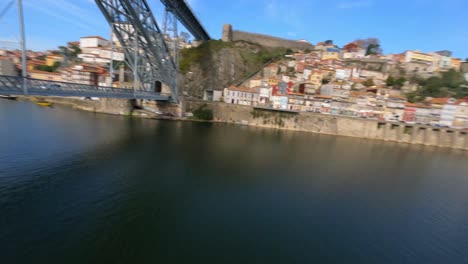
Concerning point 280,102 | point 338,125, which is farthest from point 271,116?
point 338,125

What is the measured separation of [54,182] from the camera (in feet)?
25.7

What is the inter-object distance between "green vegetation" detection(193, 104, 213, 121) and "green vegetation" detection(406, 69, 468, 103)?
29.5 m

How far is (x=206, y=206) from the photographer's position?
7.44 metres

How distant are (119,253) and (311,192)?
7191mm

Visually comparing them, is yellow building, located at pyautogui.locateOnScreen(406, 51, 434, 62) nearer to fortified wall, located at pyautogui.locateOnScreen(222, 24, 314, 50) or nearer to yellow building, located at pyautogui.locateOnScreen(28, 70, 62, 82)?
fortified wall, located at pyautogui.locateOnScreen(222, 24, 314, 50)

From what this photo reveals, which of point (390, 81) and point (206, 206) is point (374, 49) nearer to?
point (390, 81)

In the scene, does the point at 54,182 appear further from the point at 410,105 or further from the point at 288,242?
the point at 410,105

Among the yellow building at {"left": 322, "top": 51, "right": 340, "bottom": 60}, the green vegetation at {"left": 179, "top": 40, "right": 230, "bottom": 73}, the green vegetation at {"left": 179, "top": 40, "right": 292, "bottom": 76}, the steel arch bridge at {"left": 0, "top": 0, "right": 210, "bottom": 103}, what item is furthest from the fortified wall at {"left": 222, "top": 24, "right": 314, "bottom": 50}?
the steel arch bridge at {"left": 0, "top": 0, "right": 210, "bottom": 103}

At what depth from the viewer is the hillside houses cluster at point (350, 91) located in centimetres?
2852

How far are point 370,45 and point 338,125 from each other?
1621 inches

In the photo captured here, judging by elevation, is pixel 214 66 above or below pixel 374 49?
below

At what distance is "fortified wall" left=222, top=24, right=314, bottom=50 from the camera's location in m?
44.0

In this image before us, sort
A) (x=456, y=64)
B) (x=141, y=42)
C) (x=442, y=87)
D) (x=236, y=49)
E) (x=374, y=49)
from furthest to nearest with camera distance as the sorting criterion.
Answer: (x=374, y=49), (x=456, y=64), (x=236, y=49), (x=442, y=87), (x=141, y=42)

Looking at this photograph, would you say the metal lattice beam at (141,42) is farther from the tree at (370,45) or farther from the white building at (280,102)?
the tree at (370,45)
